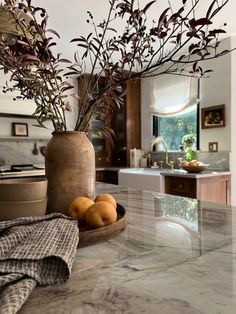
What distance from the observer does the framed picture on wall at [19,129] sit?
13.8 ft

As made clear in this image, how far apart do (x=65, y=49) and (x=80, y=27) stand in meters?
0.70

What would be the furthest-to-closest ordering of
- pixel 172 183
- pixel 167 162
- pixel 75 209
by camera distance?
1. pixel 167 162
2. pixel 172 183
3. pixel 75 209

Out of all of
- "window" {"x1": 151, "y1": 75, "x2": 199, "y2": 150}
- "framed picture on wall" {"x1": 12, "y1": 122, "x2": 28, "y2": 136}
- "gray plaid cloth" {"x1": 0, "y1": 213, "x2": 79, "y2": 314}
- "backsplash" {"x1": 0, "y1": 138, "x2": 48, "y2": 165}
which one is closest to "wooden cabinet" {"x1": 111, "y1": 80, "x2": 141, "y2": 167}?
"window" {"x1": 151, "y1": 75, "x2": 199, "y2": 150}

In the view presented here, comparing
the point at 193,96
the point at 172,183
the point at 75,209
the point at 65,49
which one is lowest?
the point at 172,183

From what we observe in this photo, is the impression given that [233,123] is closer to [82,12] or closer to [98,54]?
[82,12]

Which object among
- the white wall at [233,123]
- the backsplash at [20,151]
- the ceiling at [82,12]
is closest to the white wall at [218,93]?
the white wall at [233,123]

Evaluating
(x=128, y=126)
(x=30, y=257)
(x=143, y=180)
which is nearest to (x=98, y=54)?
(x=30, y=257)

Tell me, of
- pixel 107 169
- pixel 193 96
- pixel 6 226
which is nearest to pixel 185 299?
pixel 6 226

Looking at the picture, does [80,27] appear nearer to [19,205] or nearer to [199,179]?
[199,179]

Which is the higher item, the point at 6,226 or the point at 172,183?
the point at 6,226

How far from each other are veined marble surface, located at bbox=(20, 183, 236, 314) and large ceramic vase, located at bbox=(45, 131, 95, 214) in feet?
0.76

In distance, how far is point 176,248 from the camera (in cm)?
74

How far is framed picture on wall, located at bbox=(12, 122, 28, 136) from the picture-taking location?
4.21 meters

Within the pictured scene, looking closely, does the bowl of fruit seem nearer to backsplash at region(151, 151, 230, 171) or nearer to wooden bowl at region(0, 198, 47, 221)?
backsplash at region(151, 151, 230, 171)
